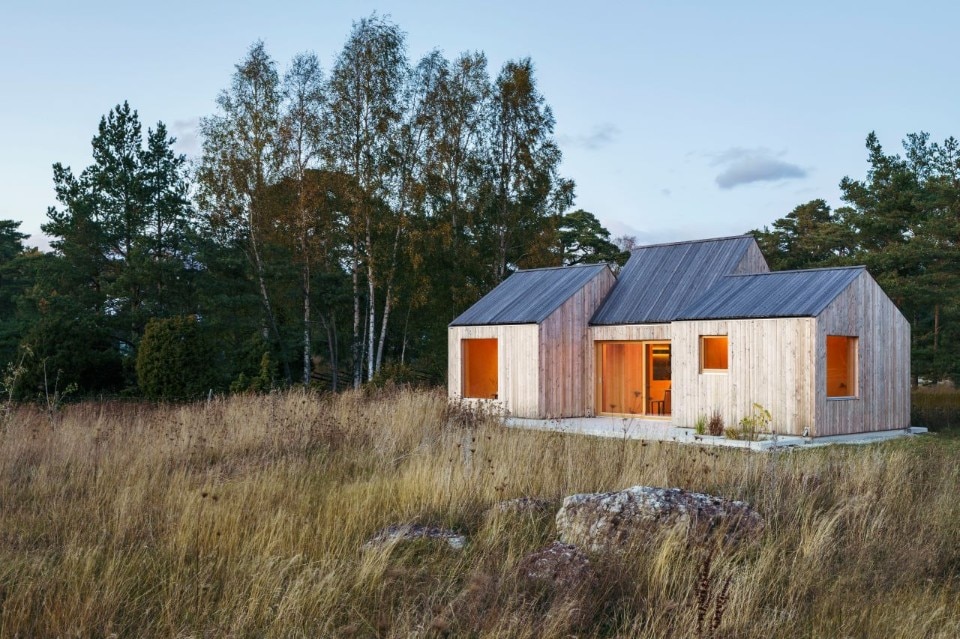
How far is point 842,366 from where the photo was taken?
14766 mm

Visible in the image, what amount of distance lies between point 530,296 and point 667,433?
654 centimetres

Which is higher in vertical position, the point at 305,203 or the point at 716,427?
the point at 305,203

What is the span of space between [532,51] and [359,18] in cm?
579

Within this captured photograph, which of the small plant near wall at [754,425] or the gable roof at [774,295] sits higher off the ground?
the gable roof at [774,295]

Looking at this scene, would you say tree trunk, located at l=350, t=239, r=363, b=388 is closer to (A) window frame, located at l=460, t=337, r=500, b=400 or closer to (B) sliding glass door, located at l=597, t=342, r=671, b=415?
(A) window frame, located at l=460, t=337, r=500, b=400

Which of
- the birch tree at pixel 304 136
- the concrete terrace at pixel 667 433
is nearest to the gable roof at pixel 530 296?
the concrete terrace at pixel 667 433

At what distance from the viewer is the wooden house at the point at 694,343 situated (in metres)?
13.8

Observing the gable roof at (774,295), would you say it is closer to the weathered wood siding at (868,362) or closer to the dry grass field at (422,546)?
the weathered wood siding at (868,362)

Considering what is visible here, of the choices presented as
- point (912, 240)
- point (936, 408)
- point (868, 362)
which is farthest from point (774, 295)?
point (912, 240)

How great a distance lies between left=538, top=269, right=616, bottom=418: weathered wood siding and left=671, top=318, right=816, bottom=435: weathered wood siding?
2.55 meters

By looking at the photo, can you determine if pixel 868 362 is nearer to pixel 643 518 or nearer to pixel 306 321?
pixel 643 518

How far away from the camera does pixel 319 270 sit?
2633cm

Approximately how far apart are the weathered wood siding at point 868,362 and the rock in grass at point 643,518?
921cm

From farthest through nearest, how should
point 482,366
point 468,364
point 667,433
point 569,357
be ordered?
point 482,366 < point 468,364 < point 569,357 < point 667,433
